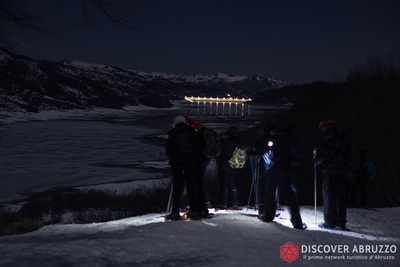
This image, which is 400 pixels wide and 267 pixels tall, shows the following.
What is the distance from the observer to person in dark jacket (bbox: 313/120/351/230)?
7516 mm

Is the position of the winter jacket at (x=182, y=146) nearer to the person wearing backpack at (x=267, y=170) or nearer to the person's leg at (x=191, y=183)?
the person's leg at (x=191, y=183)

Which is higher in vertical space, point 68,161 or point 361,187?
point 361,187

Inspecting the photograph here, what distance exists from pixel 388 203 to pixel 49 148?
1271 inches

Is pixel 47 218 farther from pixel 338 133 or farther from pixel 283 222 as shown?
pixel 338 133

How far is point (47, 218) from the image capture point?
17922 mm

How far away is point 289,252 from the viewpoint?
5.76m

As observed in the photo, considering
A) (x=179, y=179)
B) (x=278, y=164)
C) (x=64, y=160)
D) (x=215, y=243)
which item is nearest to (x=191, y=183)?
(x=179, y=179)

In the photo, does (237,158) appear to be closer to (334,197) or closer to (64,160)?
(334,197)

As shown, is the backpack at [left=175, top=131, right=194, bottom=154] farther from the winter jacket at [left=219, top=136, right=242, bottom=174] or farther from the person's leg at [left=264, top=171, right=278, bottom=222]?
the winter jacket at [left=219, top=136, right=242, bottom=174]

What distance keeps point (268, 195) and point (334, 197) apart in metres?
1.23

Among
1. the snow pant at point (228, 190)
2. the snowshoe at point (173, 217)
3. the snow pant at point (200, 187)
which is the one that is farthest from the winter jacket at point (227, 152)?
the snowshoe at point (173, 217)

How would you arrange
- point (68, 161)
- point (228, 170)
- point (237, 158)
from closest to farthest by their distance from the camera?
point (237, 158), point (228, 170), point (68, 161)

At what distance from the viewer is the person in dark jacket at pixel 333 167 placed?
7.52 metres

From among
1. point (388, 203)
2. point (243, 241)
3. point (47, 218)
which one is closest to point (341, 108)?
point (388, 203)
